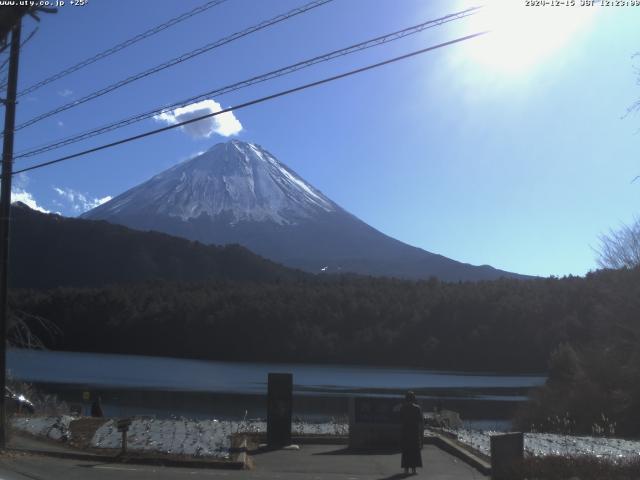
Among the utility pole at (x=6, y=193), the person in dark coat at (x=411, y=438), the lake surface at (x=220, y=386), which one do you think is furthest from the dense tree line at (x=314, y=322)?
the person in dark coat at (x=411, y=438)

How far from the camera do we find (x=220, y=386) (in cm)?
5959

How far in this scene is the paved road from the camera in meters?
12.8

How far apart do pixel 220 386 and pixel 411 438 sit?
48230 millimetres

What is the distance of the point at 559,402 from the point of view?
3544 centimetres

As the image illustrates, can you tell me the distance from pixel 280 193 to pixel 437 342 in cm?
10800

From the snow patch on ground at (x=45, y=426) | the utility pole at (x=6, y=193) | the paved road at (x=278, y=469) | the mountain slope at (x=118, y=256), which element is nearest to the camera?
the paved road at (x=278, y=469)

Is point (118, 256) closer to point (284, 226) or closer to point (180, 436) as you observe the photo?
point (284, 226)

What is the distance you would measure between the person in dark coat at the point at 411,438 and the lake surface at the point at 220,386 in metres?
25.2

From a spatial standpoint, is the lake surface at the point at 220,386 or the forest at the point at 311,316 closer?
the lake surface at the point at 220,386

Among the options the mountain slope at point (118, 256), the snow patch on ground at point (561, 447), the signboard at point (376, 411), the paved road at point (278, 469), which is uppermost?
the mountain slope at point (118, 256)

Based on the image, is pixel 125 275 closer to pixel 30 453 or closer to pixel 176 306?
pixel 176 306

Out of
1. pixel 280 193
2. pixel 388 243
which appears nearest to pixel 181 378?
pixel 388 243

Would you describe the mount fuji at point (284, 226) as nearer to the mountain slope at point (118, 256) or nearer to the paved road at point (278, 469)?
the mountain slope at point (118, 256)

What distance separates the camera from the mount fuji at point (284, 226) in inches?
6708
